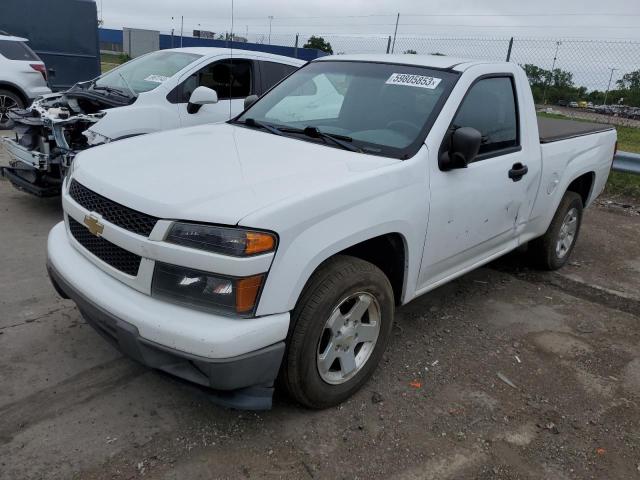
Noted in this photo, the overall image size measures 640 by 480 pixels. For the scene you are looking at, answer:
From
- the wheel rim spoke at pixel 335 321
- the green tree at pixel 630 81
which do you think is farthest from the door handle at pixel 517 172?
the green tree at pixel 630 81

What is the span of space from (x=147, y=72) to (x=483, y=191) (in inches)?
179

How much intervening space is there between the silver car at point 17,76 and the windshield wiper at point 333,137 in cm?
881

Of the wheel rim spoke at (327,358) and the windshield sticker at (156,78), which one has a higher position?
the windshield sticker at (156,78)

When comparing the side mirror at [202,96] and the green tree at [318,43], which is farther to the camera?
the green tree at [318,43]

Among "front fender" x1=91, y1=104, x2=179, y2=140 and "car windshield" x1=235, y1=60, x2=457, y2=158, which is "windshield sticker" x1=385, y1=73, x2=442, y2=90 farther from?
"front fender" x1=91, y1=104, x2=179, y2=140

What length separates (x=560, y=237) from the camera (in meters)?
5.24

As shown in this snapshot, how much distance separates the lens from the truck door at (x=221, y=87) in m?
6.30

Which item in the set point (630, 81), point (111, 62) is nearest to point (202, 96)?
point (630, 81)

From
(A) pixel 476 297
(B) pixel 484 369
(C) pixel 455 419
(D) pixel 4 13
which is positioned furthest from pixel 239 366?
(D) pixel 4 13

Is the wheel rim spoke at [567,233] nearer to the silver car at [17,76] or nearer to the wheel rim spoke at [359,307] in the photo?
the wheel rim spoke at [359,307]

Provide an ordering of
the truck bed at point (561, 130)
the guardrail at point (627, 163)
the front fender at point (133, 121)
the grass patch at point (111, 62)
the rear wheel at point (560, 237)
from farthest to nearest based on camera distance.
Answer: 1. the grass patch at point (111, 62)
2. the guardrail at point (627, 163)
3. the front fender at point (133, 121)
4. the rear wheel at point (560, 237)
5. the truck bed at point (561, 130)

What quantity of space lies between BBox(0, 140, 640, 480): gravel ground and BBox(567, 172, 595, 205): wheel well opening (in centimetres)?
144

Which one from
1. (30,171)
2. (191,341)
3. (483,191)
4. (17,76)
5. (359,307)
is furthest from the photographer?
(17,76)

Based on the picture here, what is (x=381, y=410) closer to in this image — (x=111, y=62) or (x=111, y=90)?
(x=111, y=90)
